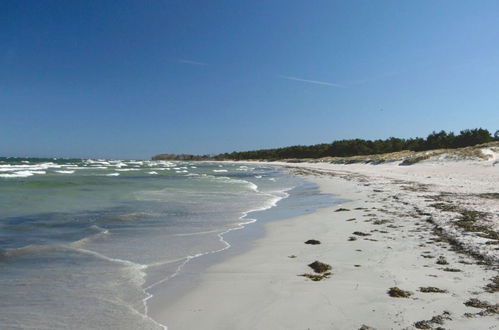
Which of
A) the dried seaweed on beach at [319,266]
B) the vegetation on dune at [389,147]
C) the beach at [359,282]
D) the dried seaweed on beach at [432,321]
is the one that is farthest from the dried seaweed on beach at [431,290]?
the vegetation on dune at [389,147]

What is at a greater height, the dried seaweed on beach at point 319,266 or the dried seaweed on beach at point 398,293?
the dried seaweed on beach at point 398,293

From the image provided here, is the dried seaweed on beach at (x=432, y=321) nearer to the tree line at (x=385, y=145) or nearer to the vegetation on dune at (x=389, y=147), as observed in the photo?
the vegetation on dune at (x=389, y=147)

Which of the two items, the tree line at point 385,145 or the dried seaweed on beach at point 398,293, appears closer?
the dried seaweed on beach at point 398,293

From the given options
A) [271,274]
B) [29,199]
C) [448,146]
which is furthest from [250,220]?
[448,146]

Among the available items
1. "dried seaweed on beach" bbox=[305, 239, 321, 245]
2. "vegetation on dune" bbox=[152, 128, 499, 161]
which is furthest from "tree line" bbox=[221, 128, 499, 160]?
"dried seaweed on beach" bbox=[305, 239, 321, 245]

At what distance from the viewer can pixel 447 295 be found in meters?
4.28

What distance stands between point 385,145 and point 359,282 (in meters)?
68.2

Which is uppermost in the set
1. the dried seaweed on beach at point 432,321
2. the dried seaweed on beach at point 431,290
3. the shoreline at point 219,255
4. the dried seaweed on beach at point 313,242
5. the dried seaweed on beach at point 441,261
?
the dried seaweed on beach at point 441,261

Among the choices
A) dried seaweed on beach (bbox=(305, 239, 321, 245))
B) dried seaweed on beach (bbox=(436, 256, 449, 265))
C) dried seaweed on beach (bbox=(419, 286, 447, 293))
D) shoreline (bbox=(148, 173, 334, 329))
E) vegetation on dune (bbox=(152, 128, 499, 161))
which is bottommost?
shoreline (bbox=(148, 173, 334, 329))

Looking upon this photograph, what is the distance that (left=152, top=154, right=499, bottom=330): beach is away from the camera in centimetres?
383

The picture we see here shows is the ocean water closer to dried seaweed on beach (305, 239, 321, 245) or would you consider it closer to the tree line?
dried seaweed on beach (305, 239, 321, 245)

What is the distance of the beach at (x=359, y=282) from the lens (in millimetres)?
3828

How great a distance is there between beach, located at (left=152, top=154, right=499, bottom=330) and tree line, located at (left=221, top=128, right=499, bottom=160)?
48.2 meters

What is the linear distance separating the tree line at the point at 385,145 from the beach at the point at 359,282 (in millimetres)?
48174
